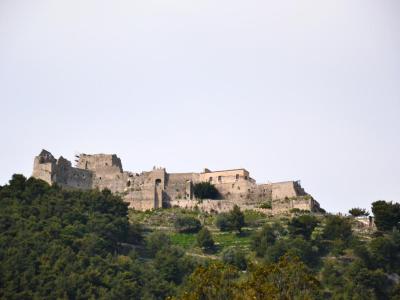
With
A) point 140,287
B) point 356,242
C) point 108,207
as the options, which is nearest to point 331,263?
point 356,242

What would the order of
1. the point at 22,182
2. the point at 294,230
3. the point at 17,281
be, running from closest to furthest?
the point at 17,281, the point at 294,230, the point at 22,182

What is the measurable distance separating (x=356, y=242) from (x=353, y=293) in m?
10.7

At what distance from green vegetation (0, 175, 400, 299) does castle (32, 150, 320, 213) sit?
5.48 ft

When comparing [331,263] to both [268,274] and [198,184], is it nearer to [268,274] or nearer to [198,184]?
[198,184]

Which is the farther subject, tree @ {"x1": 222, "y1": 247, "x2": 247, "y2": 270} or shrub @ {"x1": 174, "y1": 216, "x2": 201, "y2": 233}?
shrub @ {"x1": 174, "y1": 216, "x2": 201, "y2": 233}

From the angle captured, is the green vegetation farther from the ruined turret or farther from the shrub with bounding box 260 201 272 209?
the ruined turret

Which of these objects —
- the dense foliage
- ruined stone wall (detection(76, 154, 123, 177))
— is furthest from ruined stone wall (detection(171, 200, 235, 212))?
ruined stone wall (detection(76, 154, 123, 177))

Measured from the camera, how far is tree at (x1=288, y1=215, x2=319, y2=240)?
69.5 metres

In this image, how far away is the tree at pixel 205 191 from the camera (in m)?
80.3

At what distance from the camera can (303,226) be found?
69875mm

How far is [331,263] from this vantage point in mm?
63688

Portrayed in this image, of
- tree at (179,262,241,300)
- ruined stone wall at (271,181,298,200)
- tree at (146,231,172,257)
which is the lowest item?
tree at (179,262,241,300)

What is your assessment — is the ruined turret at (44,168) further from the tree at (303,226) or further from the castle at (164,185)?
the tree at (303,226)

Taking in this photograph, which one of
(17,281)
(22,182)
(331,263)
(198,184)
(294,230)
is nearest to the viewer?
(17,281)
